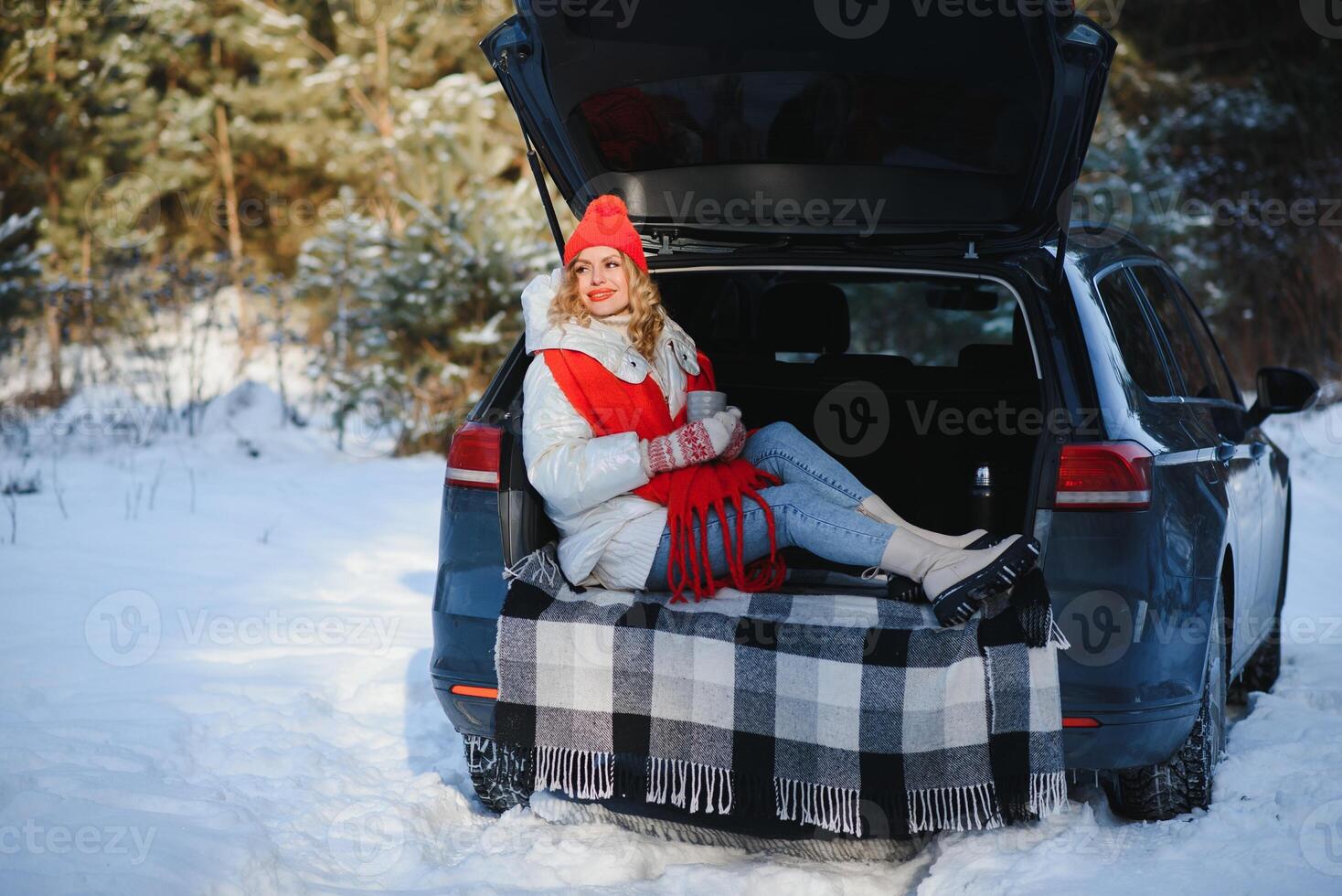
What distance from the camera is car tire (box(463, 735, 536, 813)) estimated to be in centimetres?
311

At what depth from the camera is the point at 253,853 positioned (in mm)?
2807

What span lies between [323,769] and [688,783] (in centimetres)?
131

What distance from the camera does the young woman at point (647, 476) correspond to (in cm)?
298

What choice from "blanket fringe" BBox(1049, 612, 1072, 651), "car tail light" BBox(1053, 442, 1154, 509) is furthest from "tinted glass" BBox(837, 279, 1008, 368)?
"blanket fringe" BBox(1049, 612, 1072, 651)

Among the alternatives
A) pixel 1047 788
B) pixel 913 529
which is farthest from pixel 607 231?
pixel 1047 788

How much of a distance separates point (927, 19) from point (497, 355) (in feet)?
24.4

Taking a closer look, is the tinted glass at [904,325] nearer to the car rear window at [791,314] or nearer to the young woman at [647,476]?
the car rear window at [791,314]

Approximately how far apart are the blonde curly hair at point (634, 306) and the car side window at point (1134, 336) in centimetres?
125

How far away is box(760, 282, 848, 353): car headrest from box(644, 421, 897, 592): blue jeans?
4.89 ft

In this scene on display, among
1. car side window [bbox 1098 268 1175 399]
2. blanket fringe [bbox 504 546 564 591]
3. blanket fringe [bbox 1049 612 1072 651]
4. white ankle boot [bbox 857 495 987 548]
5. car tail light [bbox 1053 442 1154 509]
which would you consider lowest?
blanket fringe [bbox 1049 612 1072 651]

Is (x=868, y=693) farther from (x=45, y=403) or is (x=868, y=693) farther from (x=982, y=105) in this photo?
(x=45, y=403)

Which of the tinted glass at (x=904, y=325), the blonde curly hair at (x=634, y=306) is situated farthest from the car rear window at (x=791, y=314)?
the tinted glass at (x=904, y=325)

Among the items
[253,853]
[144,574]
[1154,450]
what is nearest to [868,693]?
[1154,450]

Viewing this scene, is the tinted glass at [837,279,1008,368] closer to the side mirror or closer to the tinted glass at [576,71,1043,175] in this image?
the side mirror
